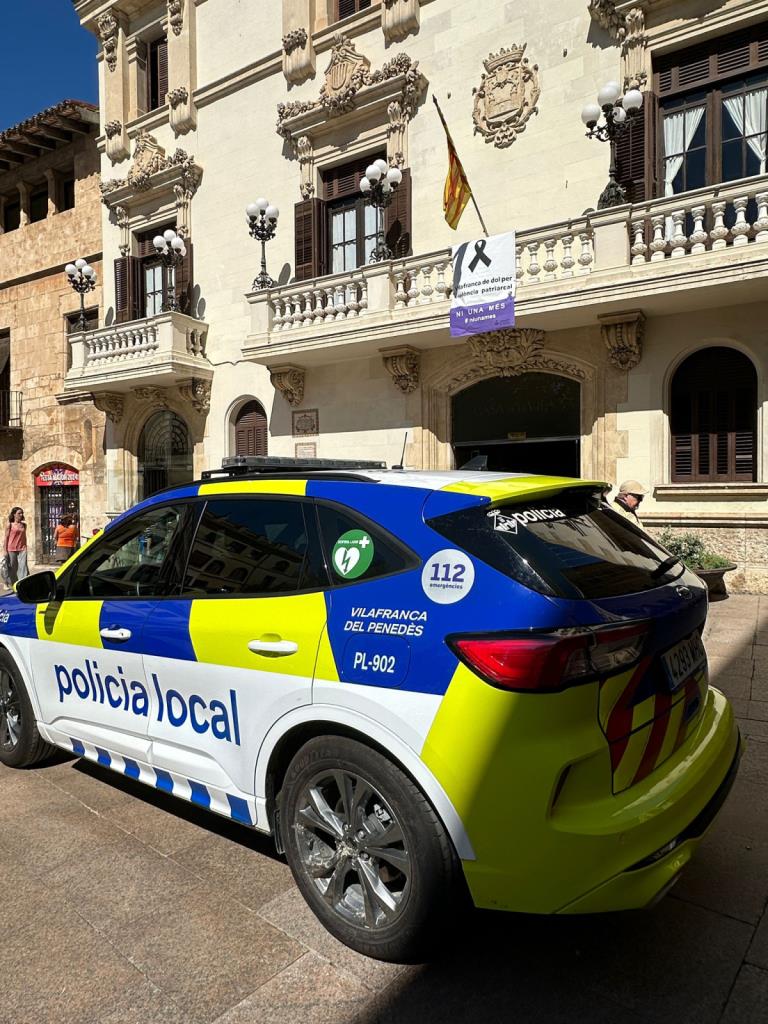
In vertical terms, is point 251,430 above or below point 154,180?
below

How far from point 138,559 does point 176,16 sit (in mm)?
17232

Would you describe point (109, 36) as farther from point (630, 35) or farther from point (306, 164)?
point (630, 35)

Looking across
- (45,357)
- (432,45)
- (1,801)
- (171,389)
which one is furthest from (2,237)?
(1,801)

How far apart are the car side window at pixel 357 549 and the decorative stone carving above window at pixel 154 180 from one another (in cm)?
1505

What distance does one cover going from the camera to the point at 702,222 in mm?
8727

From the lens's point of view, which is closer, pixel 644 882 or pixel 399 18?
pixel 644 882

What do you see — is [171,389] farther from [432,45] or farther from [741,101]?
[741,101]

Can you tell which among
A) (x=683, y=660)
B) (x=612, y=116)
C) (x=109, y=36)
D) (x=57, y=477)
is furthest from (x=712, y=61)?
(x=57, y=477)

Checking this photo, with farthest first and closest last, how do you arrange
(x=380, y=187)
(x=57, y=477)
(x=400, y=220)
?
(x=57, y=477) → (x=400, y=220) → (x=380, y=187)

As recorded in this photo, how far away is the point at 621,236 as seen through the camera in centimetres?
897

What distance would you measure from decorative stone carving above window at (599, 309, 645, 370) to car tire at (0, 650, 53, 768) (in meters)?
8.80

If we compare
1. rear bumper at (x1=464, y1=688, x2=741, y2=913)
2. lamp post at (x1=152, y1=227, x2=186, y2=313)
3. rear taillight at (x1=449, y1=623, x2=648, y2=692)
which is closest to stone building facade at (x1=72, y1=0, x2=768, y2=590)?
lamp post at (x1=152, y1=227, x2=186, y2=313)

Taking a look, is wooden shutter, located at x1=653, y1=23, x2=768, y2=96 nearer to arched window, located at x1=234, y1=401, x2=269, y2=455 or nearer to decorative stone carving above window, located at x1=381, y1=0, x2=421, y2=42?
decorative stone carving above window, located at x1=381, y1=0, x2=421, y2=42

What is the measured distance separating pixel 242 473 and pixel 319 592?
105 cm
